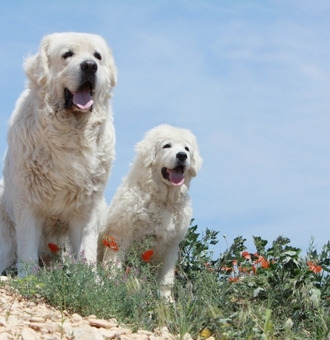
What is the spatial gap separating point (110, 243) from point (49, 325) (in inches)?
108

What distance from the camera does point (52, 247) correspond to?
7336mm

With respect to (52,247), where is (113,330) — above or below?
below

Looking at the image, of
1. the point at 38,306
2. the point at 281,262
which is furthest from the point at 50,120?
the point at 281,262

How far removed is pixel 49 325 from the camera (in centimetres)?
492

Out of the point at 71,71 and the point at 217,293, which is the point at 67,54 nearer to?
the point at 71,71

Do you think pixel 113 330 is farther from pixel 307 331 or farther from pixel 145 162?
pixel 145 162

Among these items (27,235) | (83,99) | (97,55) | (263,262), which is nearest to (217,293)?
(263,262)

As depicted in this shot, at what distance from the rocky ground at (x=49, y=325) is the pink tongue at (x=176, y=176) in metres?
2.71

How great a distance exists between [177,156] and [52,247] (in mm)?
1721

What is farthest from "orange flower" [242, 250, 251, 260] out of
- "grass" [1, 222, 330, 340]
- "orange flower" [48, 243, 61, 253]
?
"orange flower" [48, 243, 61, 253]

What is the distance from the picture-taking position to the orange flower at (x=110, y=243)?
757 cm

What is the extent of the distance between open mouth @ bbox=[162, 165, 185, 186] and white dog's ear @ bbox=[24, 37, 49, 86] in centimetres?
191

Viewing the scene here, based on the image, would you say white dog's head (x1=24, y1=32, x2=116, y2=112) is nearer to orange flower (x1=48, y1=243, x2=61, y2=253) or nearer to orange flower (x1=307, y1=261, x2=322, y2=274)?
orange flower (x1=48, y1=243, x2=61, y2=253)

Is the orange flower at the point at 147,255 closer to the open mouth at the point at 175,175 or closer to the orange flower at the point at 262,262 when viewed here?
the open mouth at the point at 175,175
